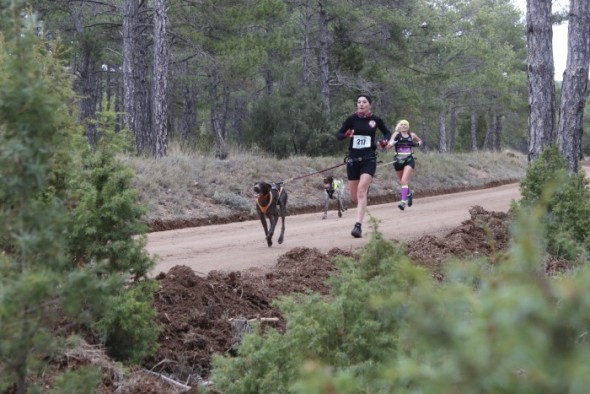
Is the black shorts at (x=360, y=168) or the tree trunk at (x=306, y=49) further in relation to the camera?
the tree trunk at (x=306, y=49)

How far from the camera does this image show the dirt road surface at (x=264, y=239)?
36.3 ft

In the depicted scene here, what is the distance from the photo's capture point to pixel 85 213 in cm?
546

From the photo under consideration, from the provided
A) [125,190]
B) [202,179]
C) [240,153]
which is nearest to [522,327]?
[125,190]

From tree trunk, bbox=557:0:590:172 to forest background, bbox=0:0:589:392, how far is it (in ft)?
0.78

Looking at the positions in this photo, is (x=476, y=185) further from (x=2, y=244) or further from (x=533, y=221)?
(x=533, y=221)

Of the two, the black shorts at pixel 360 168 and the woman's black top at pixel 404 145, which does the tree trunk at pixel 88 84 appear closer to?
the woman's black top at pixel 404 145

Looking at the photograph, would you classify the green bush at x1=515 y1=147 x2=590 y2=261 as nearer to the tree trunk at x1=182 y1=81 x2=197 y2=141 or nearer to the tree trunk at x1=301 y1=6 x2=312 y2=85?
the tree trunk at x1=301 y1=6 x2=312 y2=85

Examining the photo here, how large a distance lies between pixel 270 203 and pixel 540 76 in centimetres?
594

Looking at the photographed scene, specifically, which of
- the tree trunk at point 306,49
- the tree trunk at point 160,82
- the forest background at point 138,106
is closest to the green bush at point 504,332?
the forest background at point 138,106

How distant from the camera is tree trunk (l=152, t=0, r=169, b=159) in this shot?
2148 cm

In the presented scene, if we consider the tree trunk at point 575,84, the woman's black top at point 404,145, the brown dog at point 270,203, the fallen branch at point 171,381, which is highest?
the tree trunk at point 575,84

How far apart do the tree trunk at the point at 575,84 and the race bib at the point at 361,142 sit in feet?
13.1

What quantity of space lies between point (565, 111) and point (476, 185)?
18120mm

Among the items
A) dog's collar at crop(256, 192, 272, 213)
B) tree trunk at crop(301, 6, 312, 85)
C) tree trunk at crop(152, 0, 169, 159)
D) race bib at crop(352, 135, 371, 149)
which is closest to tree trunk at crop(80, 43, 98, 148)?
tree trunk at crop(152, 0, 169, 159)
